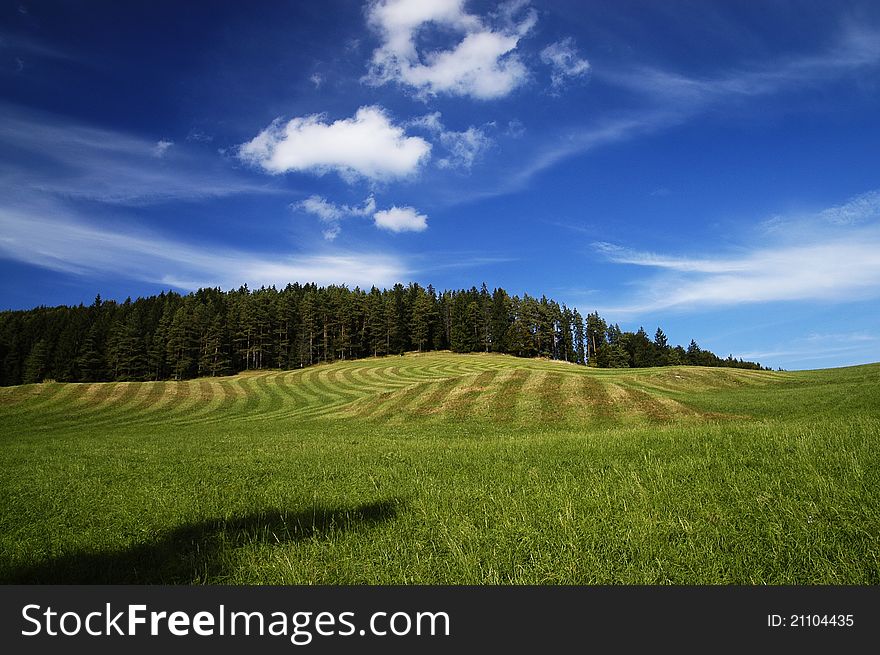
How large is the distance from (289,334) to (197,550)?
368 feet

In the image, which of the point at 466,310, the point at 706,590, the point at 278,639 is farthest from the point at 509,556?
the point at 466,310

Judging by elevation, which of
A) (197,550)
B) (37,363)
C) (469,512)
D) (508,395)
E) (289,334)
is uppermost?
(289,334)

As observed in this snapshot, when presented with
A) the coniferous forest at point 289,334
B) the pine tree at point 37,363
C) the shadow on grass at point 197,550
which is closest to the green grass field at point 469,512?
the shadow on grass at point 197,550

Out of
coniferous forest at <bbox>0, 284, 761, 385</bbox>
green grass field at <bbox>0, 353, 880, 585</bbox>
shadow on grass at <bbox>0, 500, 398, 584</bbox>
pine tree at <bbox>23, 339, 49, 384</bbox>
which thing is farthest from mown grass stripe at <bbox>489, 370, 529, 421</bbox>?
pine tree at <bbox>23, 339, 49, 384</bbox>

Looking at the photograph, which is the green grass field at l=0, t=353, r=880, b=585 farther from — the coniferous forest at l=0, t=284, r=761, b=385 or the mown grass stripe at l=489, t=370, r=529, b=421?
the coniferous forest at l=0, t=284, r=761, b=385

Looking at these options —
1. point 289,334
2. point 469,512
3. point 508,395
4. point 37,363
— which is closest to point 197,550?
point 469,512

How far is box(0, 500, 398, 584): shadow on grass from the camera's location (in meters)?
5.29

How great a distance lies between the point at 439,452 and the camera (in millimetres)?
12781

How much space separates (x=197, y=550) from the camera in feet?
19.6

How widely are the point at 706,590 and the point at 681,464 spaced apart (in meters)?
4.18

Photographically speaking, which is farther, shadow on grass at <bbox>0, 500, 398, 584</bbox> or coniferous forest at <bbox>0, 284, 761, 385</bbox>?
coniferous forest at <bbox>0, 284, 761, 385</bbox>

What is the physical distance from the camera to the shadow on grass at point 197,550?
5.29m

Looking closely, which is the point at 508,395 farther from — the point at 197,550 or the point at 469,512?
the point at 197,550

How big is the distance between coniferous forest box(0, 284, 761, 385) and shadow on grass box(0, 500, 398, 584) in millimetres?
104185
